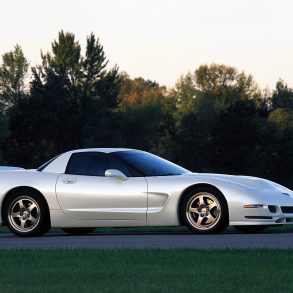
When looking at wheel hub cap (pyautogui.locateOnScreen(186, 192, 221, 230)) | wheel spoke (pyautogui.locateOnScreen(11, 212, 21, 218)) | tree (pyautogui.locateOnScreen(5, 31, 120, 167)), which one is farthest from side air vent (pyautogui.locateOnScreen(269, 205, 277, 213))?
tree (pyautogui.locateOnScreen(5, 31, 120, 167))

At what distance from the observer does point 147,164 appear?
54.5 feet

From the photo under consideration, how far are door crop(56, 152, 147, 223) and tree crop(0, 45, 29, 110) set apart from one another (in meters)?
112

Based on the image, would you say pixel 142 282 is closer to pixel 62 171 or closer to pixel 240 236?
pixel 240 236

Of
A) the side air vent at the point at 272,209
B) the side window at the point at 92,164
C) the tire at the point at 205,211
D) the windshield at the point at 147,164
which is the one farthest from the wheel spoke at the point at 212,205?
the side window at the point at 92,164

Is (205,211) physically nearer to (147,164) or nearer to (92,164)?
(147,164)

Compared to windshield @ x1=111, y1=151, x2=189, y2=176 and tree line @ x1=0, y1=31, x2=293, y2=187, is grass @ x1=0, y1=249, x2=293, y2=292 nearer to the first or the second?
windshield @ x1=111, y1=151, x2=189, y2=176

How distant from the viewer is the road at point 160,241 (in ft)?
43.5

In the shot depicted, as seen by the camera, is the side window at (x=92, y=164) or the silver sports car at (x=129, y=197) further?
the side window at (x=92, y=164)

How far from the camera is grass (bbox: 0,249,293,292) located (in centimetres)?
887

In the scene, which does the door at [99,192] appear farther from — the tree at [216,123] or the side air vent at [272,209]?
the tree at [216,123]

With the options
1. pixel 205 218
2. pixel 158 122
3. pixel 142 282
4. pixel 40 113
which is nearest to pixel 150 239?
pixel 205 218

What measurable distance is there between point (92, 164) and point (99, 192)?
62cm

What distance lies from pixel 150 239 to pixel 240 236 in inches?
49.3

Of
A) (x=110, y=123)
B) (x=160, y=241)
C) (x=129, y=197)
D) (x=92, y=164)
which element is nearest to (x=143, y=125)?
(x=110, y=123)
